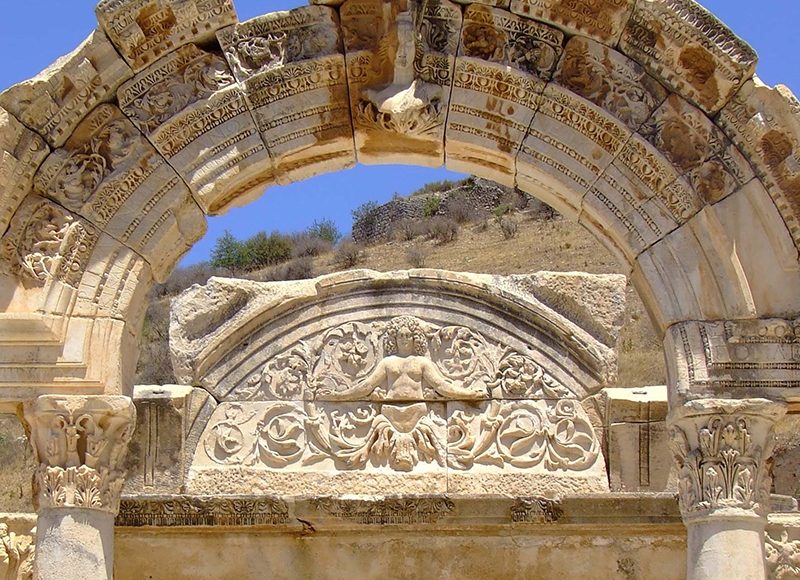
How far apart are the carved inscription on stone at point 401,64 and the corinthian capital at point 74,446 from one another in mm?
2178

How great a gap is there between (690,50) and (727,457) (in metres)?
2.21

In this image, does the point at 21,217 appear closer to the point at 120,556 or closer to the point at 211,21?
the point at 211,21

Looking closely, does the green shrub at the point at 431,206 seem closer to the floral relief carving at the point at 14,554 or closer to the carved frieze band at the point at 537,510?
the carved frieze band at the point at 537,510

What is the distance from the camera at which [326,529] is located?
11.3 m

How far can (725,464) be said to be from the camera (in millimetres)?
7066

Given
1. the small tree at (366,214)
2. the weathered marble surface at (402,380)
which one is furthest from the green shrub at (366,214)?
the weathered marble surface at (402,380)

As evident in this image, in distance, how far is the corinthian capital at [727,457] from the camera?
7.03 metres

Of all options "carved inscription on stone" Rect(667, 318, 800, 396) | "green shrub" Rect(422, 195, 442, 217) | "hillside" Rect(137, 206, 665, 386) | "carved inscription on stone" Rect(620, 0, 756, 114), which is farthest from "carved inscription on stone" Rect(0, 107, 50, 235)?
"green shrub" Rect(422, 195, 442, 217)

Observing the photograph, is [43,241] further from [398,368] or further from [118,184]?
[398,368]

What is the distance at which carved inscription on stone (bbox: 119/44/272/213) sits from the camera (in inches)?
298

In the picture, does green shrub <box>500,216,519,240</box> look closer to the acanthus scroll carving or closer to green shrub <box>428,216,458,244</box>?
green shrub <box>428,216,458,244</box>

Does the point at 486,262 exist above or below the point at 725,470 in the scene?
above

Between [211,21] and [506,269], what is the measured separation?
861 inches

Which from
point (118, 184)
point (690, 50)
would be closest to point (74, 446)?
point (118, 184)
